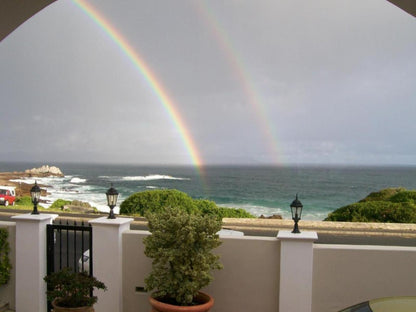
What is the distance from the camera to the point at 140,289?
17.4 feet

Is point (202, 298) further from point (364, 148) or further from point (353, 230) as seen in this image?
point (364, 148)

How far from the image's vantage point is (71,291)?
14.8 feet

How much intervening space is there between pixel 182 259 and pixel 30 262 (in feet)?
6.88

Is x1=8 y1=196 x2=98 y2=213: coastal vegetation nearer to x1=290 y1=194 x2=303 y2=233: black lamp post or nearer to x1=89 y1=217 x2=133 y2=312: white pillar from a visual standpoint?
x1=89 y1=217 x2=133 y2=312: white pillar

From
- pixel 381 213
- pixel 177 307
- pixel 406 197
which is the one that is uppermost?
pixel 177 307

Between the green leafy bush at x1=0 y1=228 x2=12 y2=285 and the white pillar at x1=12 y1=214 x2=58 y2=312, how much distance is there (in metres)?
0.15

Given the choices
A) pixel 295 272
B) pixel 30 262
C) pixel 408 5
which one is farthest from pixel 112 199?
pixel 408 5

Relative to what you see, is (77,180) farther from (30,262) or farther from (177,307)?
(177,307)

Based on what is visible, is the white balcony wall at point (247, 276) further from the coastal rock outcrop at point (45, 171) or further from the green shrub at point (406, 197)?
the coastal rock outcrop at point (45, 171)

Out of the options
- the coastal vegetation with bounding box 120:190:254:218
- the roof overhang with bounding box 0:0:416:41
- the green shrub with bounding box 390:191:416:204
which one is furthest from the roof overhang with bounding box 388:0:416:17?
the green shrub with bounding box 390:191:416:204

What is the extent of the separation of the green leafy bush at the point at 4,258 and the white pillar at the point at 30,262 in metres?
0.15

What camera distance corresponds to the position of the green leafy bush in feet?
18.2

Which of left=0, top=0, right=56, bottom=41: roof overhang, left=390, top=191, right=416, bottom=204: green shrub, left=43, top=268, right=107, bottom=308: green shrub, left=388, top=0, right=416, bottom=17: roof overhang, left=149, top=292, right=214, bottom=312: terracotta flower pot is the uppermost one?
left=388, top=0, right=416, bottom=17: roof overhang

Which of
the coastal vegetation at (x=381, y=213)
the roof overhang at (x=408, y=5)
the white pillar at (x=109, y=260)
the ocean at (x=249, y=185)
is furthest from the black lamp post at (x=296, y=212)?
the ocean at (x=249, y=185)
